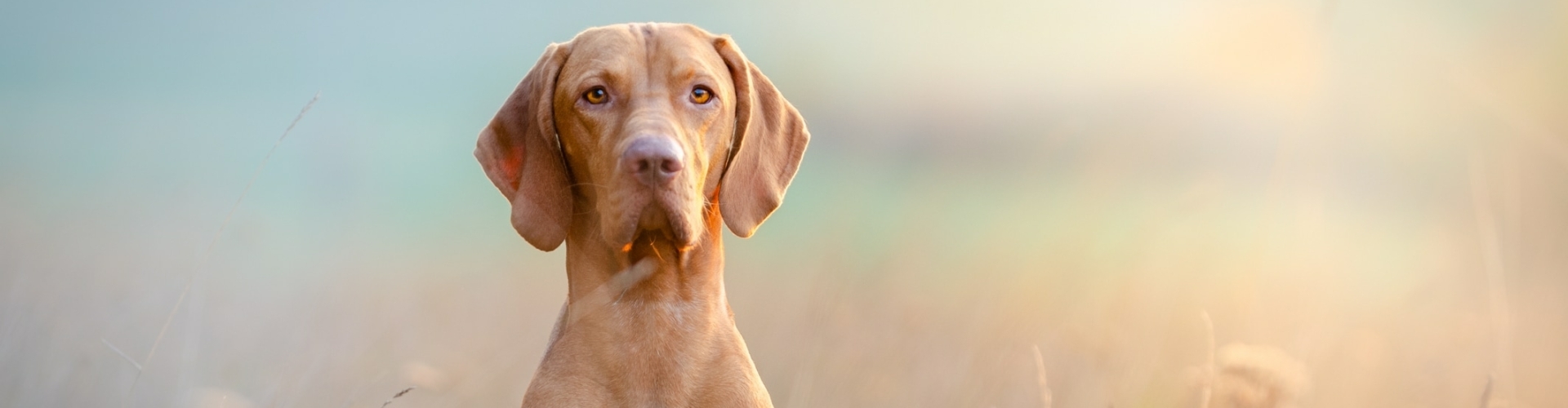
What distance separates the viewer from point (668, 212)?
3.69 m

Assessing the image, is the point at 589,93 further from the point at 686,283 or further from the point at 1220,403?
the point at 1220,403

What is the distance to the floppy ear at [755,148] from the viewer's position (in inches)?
158

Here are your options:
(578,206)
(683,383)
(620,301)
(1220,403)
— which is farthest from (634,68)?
(1220,403)

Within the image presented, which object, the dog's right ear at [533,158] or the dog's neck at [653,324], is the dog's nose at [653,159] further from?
the dog's right ear at [533,158]

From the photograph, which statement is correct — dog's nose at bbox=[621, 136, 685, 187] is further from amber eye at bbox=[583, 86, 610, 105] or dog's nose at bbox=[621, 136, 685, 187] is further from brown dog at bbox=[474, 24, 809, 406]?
amber eye at bbox=[583, 86, 610, 105]

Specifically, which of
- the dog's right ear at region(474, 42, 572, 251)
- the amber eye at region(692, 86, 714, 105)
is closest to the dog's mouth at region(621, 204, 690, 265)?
the dog's right ear at region(474, 42, 572, 251)

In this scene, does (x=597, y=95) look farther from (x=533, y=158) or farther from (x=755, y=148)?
(x=755, y=148)

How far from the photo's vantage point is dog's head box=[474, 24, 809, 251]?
3.72 meters

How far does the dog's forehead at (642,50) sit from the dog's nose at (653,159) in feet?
1.45

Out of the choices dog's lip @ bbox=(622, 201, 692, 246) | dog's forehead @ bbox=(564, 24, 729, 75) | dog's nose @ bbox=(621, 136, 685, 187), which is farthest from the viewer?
dog's forehead @ bbox=(564, 24, 729, 75)

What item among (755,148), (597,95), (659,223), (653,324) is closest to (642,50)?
(597,95)

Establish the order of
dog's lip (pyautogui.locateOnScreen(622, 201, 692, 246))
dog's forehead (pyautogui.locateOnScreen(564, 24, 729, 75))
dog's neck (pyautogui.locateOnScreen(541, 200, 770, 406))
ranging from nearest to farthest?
1. dog's lip (pyautogui.locateOnScreen(622, 201, 692, 246))
2. dog's neck (pyautogui.locateOnScreen(541, 200, 770, 406))
3. dog's forehead (pyautogui.locateOnScreen(564, 24, 729, 75))

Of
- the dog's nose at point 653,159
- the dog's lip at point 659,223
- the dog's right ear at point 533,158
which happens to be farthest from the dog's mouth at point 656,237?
the dog's right ear at point 533,158

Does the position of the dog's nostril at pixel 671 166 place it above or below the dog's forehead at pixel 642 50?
below
